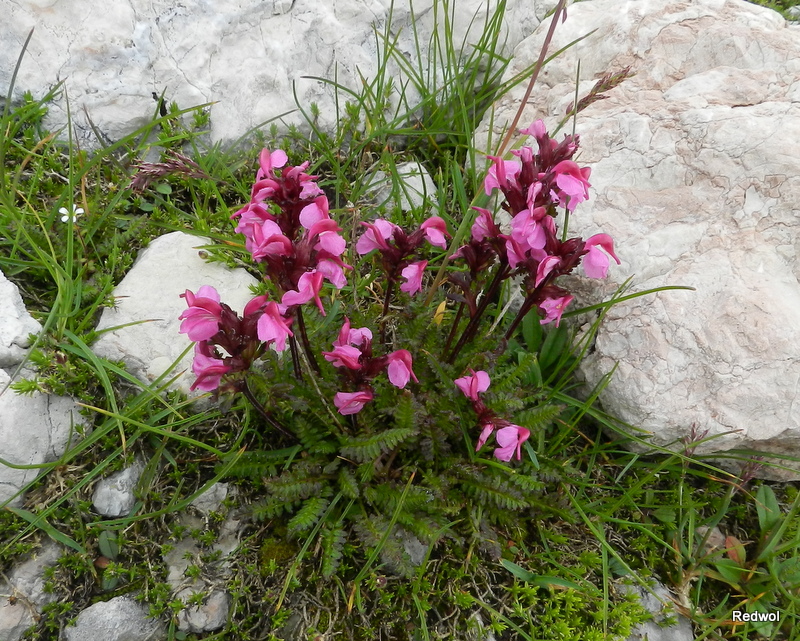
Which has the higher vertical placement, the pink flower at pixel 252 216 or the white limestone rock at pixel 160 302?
the pink flower at pixel 252 216

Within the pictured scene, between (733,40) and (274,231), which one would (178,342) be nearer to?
(274,231)

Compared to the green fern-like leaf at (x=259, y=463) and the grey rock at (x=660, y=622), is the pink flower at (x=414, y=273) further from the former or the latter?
the grey rock at (x=660, y=622)

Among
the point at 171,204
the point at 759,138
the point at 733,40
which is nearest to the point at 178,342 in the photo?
the point at 171,204

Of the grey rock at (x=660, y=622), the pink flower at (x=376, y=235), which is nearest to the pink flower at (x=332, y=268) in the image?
the pink flower at (x=376, y=235)

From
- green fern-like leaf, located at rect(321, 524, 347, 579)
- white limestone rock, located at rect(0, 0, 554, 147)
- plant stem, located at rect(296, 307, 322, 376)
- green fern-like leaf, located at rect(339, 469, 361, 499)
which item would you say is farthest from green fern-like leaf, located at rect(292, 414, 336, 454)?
white limestone rock, located at rect(0, 0, 554, 147)

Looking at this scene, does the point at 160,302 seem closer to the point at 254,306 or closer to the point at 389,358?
the point at 254,306

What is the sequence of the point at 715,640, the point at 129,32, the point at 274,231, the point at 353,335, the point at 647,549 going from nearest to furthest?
1. the point at 274,231
2. the point at 353,335
3. the point at 715,640
4. the point at 647,549
5. the point at 129,32
